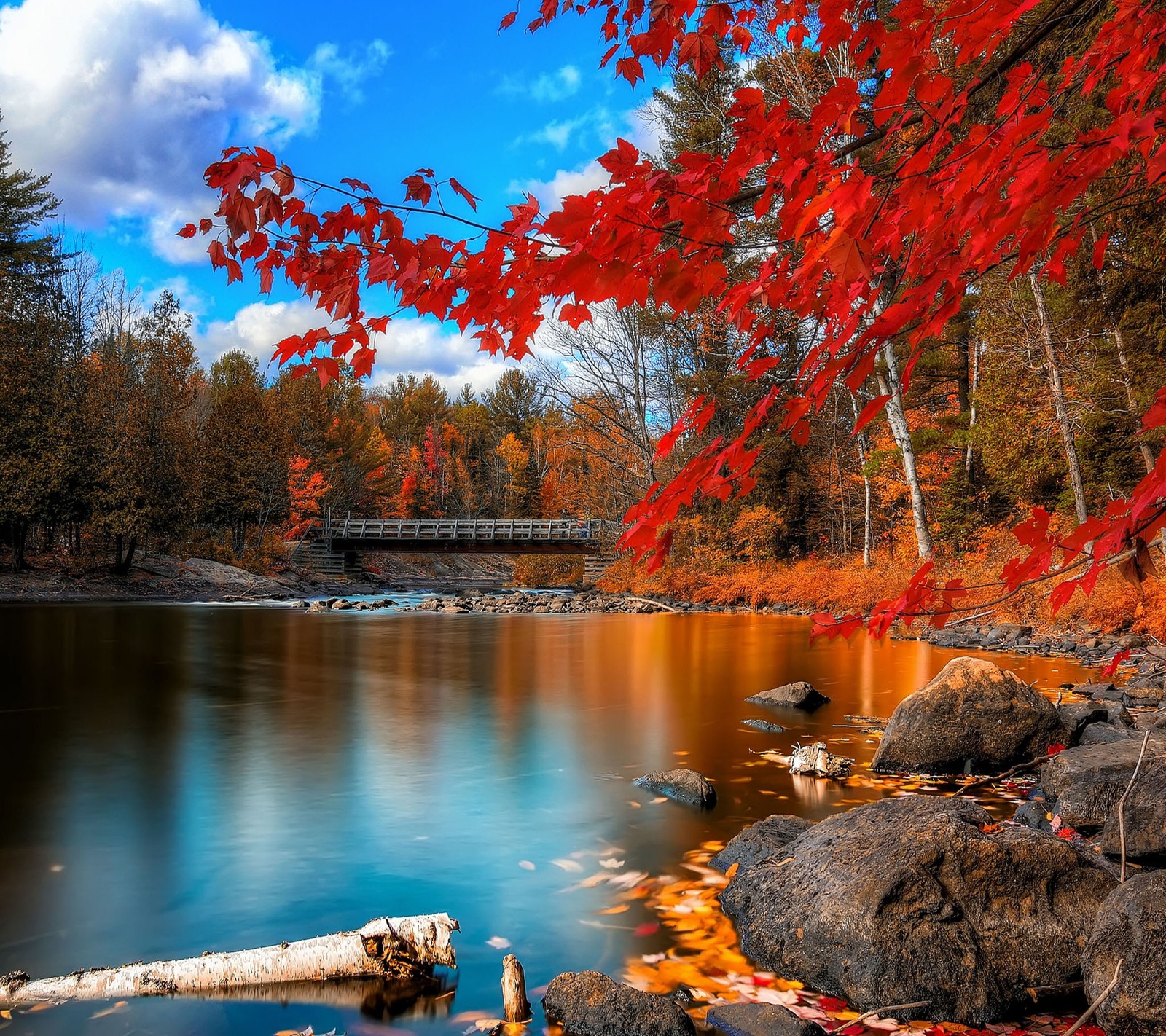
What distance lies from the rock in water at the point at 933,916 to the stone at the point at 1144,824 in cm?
72

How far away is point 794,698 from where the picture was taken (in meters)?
9.99

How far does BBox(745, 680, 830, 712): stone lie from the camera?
9.95 m

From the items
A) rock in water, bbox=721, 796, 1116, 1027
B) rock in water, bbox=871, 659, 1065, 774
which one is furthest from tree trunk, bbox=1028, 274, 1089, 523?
rock in water, bbox=721, 796, 1116, 1027

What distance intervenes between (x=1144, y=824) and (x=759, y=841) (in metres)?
2.08

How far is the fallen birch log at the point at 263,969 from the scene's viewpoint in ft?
11.2

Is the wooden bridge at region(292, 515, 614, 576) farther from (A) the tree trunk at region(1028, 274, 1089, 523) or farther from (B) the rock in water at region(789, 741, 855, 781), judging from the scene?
(B) the rock in water at region(789, 741, 855, 781)

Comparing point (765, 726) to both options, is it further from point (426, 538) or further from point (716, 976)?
point (426, 538)

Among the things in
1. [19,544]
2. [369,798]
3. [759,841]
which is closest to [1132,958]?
[759,841]

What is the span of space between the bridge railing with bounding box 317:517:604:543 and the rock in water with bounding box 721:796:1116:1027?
1635 inches

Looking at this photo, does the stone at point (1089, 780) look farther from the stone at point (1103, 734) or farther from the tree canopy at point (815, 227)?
the tree canopy at point (815, 227)

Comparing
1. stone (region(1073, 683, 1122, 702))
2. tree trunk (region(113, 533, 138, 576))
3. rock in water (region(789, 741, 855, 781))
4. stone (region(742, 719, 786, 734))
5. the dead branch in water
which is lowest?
stone (region(742, 719, 786, 734))

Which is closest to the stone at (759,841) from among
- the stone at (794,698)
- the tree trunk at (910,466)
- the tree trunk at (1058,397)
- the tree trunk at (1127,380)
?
the stone at (794,698)

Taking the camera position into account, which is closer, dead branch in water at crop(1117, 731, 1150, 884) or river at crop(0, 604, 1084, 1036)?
dead branch in water at crop(1117, 731, 1150, 884)

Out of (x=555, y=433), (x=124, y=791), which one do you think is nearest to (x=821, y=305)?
(x=124, y=791)
